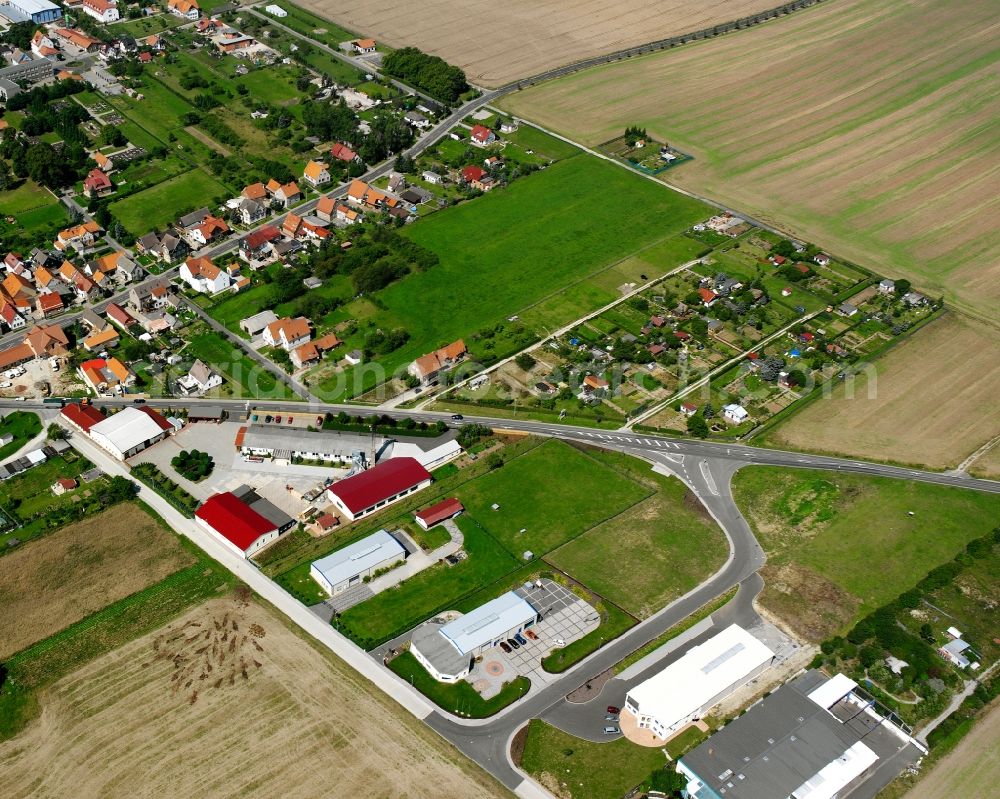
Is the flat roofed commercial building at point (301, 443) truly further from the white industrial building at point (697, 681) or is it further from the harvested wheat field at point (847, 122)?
the harvested wheat field at point (847, 122)

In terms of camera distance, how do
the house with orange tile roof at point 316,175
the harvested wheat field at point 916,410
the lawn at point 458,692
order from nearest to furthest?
the lawn at point 458,692 < the harvested wheat field at point 916,410 < the house with orange tile roof at point 316,175

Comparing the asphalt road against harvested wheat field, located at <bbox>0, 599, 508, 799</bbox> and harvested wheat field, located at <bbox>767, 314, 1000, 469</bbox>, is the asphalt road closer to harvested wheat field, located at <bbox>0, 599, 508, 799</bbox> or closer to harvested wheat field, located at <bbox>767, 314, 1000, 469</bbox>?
harvested wheat field, located at <bbox>0, 599, 508, 799</bbox>

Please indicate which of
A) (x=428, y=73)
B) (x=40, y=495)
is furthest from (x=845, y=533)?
(x=428, y=73)

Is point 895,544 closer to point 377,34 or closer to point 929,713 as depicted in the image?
point 929,713

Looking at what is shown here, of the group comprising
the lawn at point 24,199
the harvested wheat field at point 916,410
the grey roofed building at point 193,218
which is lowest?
the lawn at point 24,199

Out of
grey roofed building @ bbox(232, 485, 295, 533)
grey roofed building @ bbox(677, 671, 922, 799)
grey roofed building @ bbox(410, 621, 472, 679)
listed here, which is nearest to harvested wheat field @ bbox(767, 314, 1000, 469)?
grey roofed building @ bbox(677, 671, 922, 799)

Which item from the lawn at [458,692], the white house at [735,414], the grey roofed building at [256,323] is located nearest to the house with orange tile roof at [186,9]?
the grey roofed building at [256,323]
